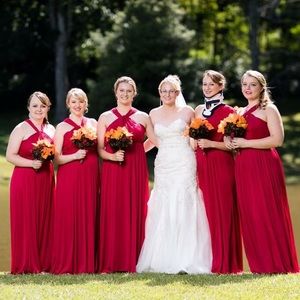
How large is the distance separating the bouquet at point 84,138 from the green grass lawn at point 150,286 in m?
1.74

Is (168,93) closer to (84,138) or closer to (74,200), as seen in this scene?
(84,138)

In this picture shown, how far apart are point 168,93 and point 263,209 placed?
6.76ft

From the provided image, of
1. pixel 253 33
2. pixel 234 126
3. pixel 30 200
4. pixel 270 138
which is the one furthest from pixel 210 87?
pixel 253 33

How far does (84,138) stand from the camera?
10172 mm

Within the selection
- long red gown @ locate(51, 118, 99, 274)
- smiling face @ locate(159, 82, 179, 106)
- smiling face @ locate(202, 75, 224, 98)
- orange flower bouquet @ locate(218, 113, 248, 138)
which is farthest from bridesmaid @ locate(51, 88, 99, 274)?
orange flower bouquet @ locate(218, 113, 248, 138)

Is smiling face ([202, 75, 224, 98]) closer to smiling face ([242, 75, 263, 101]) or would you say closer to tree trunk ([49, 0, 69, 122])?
smiling face ([242, 75, 263, 101])

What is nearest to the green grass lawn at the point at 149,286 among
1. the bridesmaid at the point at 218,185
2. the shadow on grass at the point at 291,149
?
the bridesmaid at the point at 218,185

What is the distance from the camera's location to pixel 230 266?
10.1 m

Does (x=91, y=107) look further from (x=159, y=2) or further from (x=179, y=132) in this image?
(x=179, y=132)

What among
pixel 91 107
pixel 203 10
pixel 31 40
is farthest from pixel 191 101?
pixel 203 10

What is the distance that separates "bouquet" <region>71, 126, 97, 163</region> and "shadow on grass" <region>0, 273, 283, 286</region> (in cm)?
173

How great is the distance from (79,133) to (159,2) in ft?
76.4

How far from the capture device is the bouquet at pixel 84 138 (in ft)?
33.4

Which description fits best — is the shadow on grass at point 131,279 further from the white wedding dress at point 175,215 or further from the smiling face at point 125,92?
the smiling face at point 125,92
